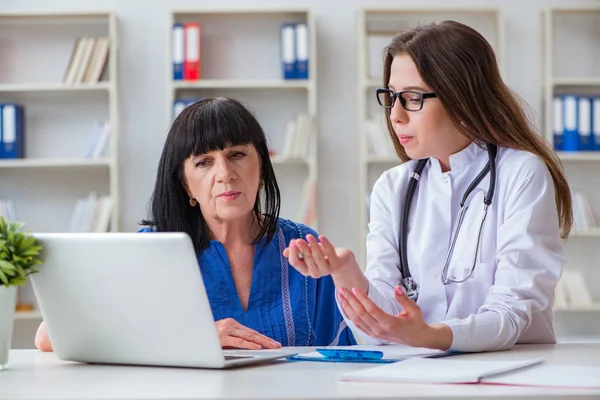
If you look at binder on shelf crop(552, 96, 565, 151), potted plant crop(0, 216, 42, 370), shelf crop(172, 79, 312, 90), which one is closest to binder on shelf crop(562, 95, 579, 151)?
binder on shelf crop(552, 96, 565, 151)

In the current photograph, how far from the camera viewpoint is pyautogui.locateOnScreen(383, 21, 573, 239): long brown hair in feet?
5.76

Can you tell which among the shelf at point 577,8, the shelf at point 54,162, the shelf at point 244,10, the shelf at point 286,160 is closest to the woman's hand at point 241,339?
the shelf at point 286,160

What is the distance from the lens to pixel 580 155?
4.40 meters

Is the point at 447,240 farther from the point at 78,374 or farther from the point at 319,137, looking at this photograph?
the point at 319,137

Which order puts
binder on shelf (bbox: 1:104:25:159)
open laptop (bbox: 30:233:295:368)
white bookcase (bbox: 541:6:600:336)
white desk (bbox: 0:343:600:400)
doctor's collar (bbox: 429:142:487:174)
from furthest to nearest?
1. white bookcase (bbox: 541:6:600:336)
2. binder on shelf (bbox: 1:104:25:159)
3. doctor's collar (bbox: 429:142:487:174)
4. open laptop (bbox: 30:233:295:368)
5. white desk (bbox: 0:343:600:400)

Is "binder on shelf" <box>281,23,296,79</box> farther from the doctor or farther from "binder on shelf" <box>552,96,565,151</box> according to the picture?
the doctor

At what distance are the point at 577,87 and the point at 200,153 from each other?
129 inches

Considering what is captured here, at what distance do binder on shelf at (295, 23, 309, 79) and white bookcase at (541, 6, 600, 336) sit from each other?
4.12 ft

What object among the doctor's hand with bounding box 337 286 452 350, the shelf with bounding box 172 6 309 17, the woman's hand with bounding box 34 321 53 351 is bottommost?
the woman's hand with bounding box 34 321 53 351

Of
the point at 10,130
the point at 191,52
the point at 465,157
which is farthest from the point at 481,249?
the point at 10,130

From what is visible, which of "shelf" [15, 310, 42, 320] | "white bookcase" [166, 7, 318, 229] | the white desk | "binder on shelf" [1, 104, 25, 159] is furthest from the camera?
"white bookcase" [166, 7, 318, 229]

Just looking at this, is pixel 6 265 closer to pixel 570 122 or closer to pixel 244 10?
pixel 244 10

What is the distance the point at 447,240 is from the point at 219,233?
526mm

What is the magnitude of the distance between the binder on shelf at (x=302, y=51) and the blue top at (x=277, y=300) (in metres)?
2.53
